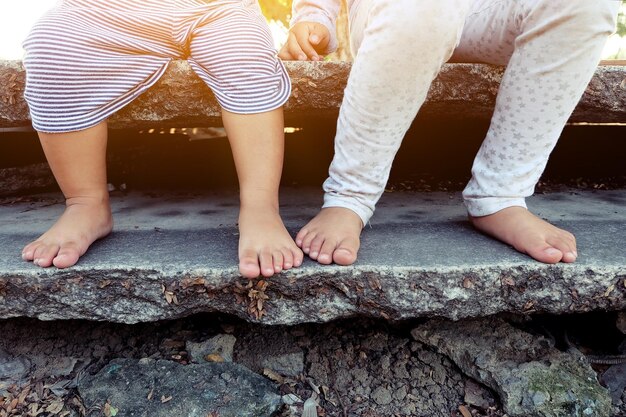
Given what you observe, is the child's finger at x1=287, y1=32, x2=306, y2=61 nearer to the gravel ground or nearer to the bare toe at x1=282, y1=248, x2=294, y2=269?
the bare toe at x1=282, y1=248, x2=294, y2=269

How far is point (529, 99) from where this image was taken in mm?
1123

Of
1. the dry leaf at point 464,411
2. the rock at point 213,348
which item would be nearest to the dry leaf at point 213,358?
the rock at point 213,348

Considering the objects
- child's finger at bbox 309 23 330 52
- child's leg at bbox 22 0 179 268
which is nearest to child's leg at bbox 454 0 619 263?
child's finger at bbox 309 23 330 52

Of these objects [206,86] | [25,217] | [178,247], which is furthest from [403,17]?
[25,217]

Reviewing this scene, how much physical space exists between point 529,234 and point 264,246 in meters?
0.57

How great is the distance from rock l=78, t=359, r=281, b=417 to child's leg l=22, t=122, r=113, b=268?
28 centimetres

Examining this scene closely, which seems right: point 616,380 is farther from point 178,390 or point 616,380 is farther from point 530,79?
point 178,390

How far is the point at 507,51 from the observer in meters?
1.26

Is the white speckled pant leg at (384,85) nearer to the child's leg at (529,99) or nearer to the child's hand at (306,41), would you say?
the child's leg at (529,99)

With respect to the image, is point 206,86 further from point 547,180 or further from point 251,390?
point 547,180

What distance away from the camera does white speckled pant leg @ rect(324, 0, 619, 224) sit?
1037 mm

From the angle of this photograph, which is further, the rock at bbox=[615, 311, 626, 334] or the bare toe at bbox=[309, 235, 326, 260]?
the rock at bbox=[615, 311, 626, 334]

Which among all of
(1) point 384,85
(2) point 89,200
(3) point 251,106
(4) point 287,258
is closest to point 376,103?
(1) point 384,85

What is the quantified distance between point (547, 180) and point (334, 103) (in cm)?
110
